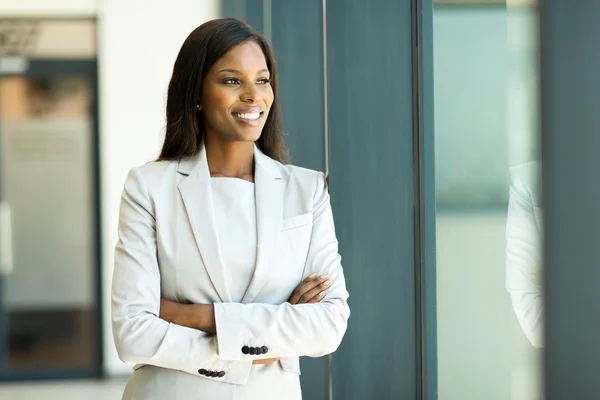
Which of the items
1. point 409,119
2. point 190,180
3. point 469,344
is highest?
point 409,119

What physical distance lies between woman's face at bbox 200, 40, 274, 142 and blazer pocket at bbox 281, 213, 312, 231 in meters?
0.23

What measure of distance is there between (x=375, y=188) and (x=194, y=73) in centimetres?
144

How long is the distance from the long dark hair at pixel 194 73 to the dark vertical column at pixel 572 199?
932 millimetres

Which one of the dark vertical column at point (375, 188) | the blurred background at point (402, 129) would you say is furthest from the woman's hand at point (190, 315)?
the dark vertical column at point (375, 188)

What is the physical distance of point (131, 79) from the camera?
7109mm

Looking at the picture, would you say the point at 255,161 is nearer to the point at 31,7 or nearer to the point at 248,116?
the point at 248,116

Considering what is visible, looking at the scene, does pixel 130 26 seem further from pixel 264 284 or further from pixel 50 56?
pixel 264 284

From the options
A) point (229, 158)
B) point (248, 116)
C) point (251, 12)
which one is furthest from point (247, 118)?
point (251, 12)

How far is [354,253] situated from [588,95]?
6.75ft

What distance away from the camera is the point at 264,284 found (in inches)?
91.0

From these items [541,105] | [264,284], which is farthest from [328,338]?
[541,105]

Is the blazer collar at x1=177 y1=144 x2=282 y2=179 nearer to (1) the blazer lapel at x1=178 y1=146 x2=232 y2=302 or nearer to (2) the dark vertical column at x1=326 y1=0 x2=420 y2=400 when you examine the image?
(1) the blazer lapel at x1=178 y1=146 x2=232 y2=302

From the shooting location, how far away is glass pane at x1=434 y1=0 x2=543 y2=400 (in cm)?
252

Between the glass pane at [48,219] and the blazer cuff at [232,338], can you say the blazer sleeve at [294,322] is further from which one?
the glass pane at [48,219]
